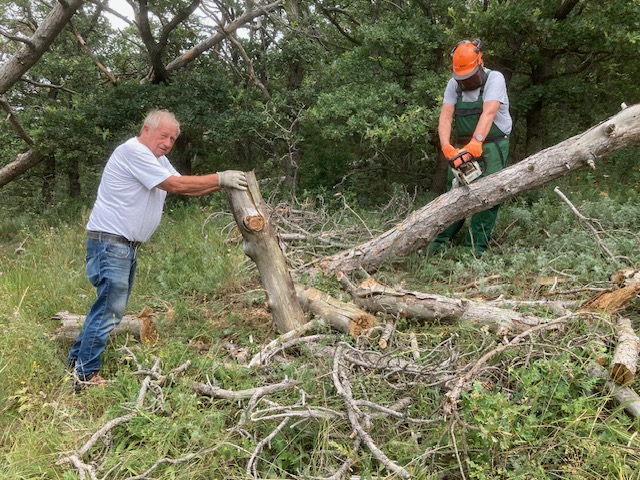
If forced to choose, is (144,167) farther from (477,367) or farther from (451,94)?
(451,94)

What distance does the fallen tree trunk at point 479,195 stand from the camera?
4.25m

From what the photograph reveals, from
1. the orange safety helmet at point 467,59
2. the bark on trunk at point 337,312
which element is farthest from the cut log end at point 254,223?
the orange safety helmet at point 467,59

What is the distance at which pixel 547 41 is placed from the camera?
543 centimetres

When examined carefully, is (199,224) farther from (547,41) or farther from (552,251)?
(547,41)

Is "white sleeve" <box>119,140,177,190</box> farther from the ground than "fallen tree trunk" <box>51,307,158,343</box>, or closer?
farther from the ground

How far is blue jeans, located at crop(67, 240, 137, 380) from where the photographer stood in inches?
115

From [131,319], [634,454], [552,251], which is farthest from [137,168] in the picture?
[552,251]

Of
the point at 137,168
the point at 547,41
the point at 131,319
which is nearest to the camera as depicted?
the point at 137,168

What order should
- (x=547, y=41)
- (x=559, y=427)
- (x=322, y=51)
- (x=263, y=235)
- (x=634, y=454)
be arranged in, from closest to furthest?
(x=634, y=454), (x=559, y=427), (x=263, y=235), (x=547, y=41), (x=322, y=51)

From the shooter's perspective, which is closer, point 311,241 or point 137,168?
point 137,168

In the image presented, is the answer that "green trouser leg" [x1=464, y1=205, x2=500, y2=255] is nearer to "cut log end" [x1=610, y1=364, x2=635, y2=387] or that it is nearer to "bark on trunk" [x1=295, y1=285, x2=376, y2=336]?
"bark on trunk" [x1=295, y1=285, x2=376, y2=336]

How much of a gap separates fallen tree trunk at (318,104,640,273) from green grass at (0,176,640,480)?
0.32 metres

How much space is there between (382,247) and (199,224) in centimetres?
269

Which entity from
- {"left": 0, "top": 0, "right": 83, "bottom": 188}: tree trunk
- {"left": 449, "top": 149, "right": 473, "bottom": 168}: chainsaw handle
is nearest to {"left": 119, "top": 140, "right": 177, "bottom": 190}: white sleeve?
{"left": 449, "top": 149, "right": 473, "bottom": 168}: chainsaw handle
